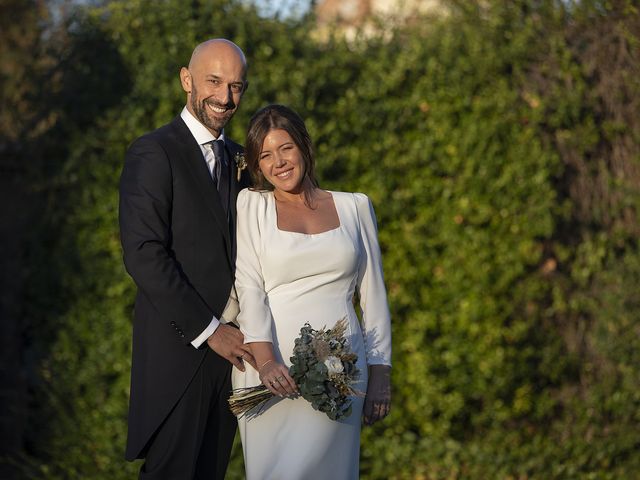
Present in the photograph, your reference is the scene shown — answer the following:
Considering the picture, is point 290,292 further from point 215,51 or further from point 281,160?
point 215,51

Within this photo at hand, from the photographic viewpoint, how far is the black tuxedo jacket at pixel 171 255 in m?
3.40

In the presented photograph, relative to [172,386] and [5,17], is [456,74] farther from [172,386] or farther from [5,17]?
[5,17]

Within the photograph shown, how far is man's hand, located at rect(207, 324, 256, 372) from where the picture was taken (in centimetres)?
344

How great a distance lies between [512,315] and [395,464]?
1.27m

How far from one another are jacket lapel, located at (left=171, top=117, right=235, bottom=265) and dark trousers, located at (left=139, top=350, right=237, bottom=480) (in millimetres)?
452

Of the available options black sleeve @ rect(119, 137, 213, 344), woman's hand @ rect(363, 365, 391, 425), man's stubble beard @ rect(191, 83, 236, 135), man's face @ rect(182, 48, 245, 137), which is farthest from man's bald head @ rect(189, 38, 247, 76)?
woman's hand @ rect(363, 365, 391, 425)

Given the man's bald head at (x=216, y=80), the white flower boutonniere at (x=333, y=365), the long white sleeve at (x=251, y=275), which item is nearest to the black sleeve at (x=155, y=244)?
the long white sleeve at (x=251, y=275)

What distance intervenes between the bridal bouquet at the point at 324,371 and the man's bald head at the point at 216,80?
92 centimetres

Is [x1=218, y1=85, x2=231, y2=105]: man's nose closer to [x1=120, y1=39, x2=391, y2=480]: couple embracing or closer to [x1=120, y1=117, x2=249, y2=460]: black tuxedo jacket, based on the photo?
[x1=120, y1=39, x2=391, y2=480]: couple embracing

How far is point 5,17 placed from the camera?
7.87 metres

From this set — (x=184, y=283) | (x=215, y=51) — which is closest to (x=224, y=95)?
(x=215, y=51)

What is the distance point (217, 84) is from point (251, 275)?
0.76 meters

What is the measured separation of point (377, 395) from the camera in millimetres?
3629

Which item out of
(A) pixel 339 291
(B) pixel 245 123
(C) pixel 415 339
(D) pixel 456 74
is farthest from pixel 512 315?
(A) pixel 339 291
